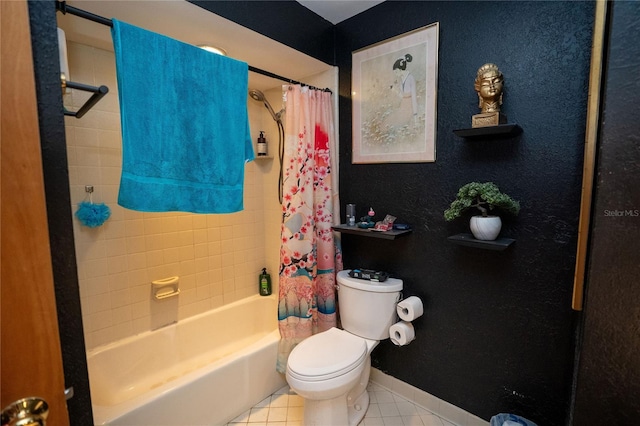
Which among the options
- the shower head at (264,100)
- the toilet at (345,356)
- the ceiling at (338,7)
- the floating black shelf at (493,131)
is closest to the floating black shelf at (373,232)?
the toilet at (345,356)

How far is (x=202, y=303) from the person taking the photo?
2260 millimetres

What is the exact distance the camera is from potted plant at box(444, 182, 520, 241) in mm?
1391

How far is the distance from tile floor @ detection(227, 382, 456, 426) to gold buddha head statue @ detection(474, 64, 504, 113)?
174cm

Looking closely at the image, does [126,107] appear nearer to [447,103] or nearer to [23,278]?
[23,278]

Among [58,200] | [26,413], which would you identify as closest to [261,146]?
[58,200]

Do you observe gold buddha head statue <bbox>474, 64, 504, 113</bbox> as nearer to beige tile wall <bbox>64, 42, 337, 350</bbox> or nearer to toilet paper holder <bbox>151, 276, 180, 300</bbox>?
beige tile wall <bbox>64, 42, 337, 350</bbox>

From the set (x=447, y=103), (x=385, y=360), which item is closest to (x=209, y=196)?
(x=447, y=103)

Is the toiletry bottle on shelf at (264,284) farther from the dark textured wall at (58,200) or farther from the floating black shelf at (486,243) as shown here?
the dark textured wall at (58,200)

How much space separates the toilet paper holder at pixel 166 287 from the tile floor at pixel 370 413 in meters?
0.88

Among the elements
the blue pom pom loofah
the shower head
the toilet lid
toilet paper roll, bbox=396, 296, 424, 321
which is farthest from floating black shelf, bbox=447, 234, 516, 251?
the blue pom pom loofah

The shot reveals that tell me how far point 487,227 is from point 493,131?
44 cm

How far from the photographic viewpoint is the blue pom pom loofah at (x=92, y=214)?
66.4 inches

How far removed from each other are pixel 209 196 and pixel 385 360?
1.57 metres

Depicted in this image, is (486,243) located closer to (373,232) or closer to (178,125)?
(373,232)
